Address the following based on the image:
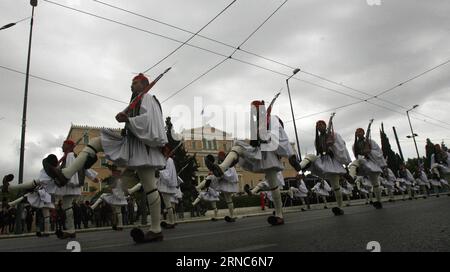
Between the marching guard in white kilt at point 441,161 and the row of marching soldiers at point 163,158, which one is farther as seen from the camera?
the marching guard in white kilt at point 441,161

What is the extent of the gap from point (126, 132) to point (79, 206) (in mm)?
18589

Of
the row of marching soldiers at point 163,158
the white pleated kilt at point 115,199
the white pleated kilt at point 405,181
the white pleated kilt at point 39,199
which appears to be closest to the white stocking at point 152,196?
the row of marching soldiers at point 163,158

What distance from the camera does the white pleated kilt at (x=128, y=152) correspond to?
488cm

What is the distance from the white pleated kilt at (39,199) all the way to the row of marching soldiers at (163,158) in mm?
32

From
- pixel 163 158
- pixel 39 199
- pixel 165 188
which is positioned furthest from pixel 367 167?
pixel 39 199

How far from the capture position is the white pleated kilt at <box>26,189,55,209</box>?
13055 mm

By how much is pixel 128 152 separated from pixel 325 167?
530 centimetres

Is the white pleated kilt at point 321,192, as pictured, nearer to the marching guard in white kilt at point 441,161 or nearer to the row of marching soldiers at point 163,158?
the marching guard in white kilt at point 441,161

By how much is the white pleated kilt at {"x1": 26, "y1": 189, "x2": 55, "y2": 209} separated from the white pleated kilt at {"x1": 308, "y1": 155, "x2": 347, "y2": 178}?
9.62m

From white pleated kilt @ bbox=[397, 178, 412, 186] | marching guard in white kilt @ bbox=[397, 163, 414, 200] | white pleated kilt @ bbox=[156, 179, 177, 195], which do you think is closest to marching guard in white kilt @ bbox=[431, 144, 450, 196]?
white pleated kilt @ bbox=[397, 178, 412, 186]
